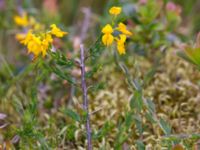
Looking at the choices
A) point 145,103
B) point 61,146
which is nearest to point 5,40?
point 61,146

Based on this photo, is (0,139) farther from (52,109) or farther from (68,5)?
(68,5)

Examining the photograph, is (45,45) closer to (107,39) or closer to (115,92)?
(107,39)

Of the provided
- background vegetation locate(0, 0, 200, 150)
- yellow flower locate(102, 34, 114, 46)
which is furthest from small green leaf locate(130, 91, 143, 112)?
yellow flower locate(102, 34, 114, 46)

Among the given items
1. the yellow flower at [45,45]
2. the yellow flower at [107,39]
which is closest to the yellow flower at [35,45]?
the yellow flower at [45,45]

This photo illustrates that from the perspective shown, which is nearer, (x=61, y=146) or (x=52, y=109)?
(x=61, y=146)

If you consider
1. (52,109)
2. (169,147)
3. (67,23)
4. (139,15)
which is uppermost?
(67,23)

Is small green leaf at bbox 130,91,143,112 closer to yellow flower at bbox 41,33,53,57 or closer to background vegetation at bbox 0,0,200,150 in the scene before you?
background vegetation at bbox 0,0,200,150

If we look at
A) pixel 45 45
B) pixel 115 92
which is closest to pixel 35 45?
pixel 45 45

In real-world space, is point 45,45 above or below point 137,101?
above

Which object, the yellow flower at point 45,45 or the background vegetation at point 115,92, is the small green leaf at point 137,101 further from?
the yellow flower at point 45,45

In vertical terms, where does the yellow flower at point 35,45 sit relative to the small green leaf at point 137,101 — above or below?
above

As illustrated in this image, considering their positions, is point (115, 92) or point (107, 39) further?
point (115, 92)
